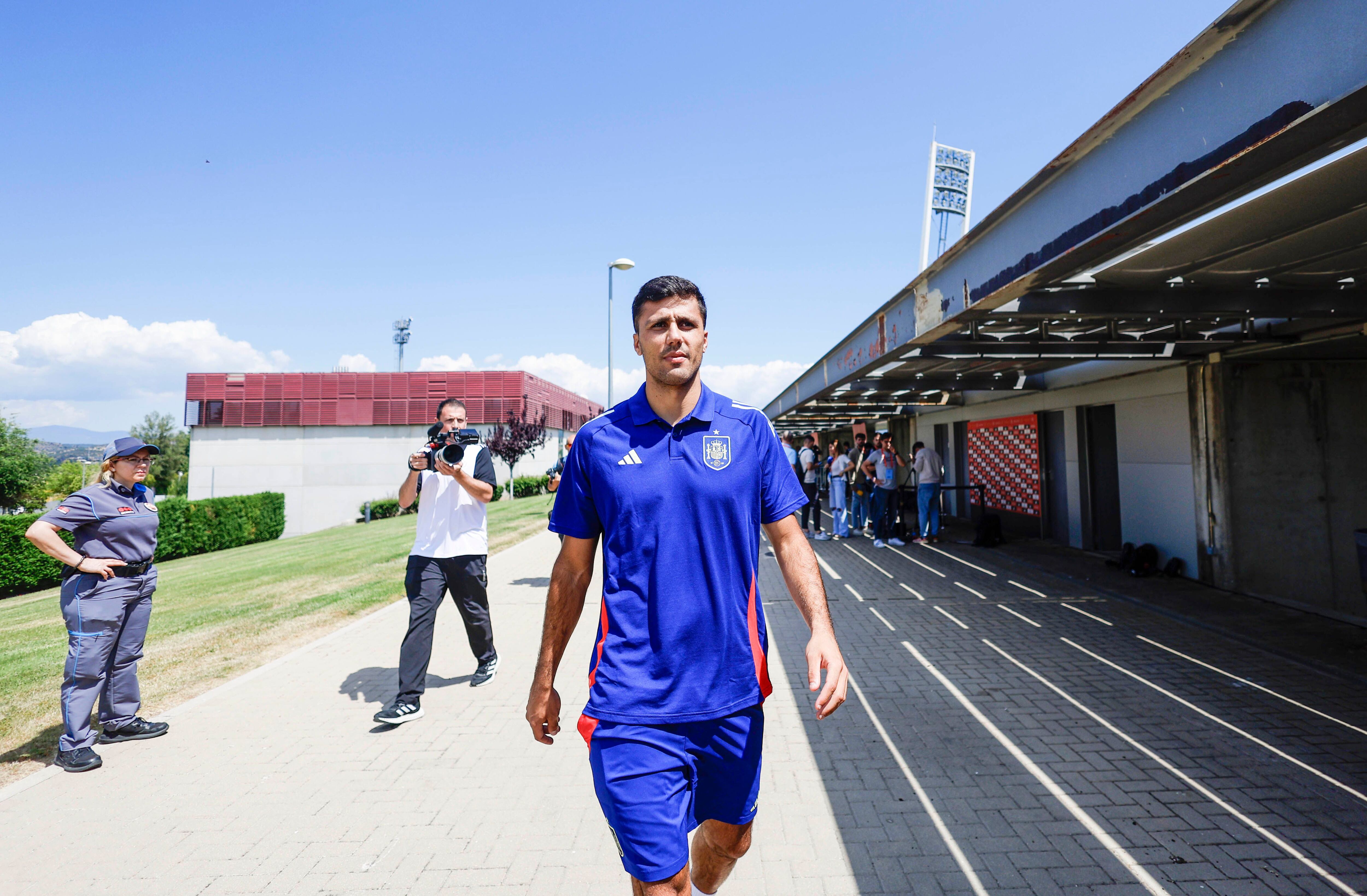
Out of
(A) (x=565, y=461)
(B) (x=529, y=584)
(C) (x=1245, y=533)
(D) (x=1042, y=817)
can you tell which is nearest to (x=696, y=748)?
(A) (x=565, y=461)

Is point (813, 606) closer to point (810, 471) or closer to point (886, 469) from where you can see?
point (886, 469)

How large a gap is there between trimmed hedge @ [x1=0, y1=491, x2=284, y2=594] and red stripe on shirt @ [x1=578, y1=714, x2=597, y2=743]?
795 centimetres

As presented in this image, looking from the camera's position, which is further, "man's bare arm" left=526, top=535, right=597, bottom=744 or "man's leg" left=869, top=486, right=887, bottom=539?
"man's leg" left=869, top=486, right=887, bottom=539

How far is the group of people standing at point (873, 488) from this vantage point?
41.4 ft

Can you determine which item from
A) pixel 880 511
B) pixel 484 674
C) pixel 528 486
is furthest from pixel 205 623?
pixel 528 486

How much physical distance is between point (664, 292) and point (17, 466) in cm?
5739

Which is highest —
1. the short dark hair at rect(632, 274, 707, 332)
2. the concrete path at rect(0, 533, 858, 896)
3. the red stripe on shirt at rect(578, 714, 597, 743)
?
the short dark hair at rect(632, 274, 707, 332)

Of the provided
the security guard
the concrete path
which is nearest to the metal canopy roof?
the concrete path

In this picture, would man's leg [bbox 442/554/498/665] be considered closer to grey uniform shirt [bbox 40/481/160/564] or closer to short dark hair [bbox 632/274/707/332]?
grey uniform shirt [bbox 40/481/160/564]

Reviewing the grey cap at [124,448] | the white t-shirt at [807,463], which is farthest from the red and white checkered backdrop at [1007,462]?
the grey cap at [124,448]

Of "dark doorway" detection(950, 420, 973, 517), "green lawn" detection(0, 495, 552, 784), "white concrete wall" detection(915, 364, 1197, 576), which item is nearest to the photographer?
"green lawn" detection(0, 495, 552, 784)

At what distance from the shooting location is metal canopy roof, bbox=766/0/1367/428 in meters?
2.58

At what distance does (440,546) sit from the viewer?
15.5ft

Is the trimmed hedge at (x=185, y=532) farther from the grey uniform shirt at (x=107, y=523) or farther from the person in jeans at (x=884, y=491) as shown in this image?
the person in jeans at (x=884, y=491)
